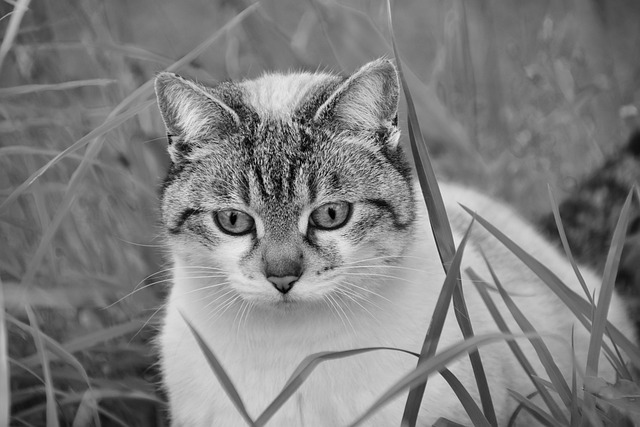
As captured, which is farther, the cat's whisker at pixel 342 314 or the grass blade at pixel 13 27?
the grass blade at pixel 13 27

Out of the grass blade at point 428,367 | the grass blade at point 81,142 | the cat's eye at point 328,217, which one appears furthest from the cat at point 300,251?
the grass blade at point 428,367

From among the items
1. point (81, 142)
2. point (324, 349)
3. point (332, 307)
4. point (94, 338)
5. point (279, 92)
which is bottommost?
point (94, 338)

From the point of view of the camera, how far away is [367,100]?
2.13 meters

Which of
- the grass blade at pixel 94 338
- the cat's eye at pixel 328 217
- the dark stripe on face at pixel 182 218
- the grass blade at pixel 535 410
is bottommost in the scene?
the grass blade at pixel 94 338

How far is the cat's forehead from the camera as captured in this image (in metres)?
2.18

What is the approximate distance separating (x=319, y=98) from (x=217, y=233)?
44 cm

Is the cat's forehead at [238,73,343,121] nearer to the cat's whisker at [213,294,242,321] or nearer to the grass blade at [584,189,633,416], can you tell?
the cat's whisker at [213,294,242,321]

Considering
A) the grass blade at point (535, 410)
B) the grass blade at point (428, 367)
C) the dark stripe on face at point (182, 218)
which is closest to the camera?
the grass blade at point (428, 367)

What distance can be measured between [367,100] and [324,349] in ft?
2.14

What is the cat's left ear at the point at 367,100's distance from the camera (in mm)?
2081

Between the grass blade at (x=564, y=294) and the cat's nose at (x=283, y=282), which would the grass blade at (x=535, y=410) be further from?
the cat's nose at (x=283, y=282)

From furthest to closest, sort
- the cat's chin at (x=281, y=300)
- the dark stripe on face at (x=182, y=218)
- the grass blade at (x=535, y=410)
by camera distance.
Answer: the dark stripe on face at (x=182, y=218) < the cat's chin at (x=281, y=300) < the grass blade at (x=535, y=410)

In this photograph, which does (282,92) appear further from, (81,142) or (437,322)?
(437,322)

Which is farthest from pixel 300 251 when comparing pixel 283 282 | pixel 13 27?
pixel 13 27
